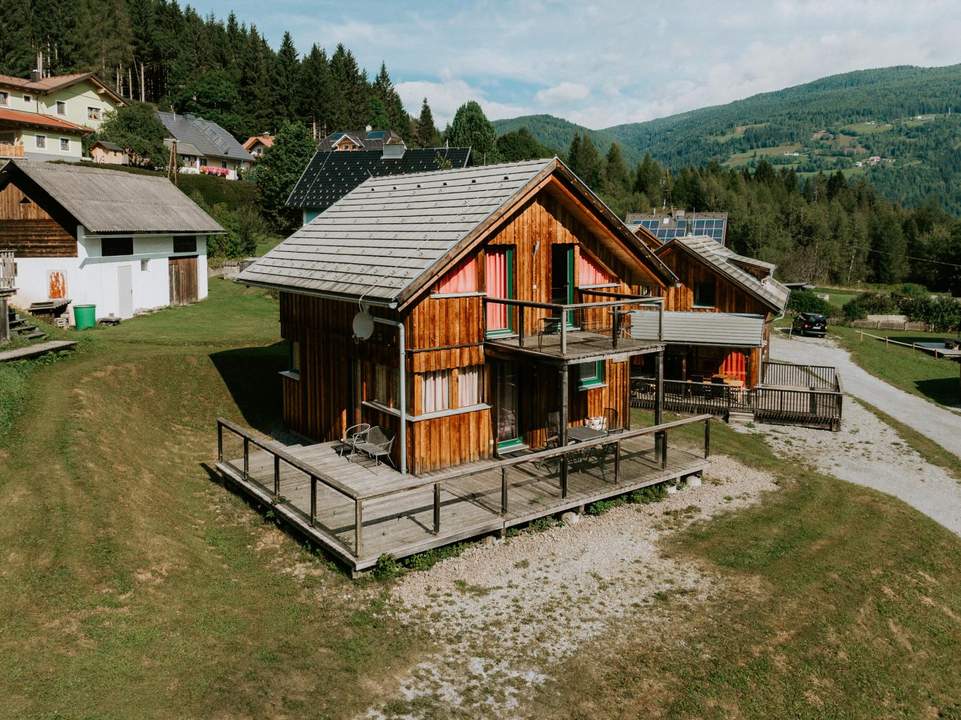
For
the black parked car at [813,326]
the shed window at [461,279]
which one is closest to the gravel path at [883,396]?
the black parked car at [813,326]

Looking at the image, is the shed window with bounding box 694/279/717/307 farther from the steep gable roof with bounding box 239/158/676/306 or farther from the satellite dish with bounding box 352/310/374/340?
the satellite dish with bounding box 352/310/374/340

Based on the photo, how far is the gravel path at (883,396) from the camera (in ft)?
98.7

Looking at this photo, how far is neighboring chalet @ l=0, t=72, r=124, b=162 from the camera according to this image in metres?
62.8

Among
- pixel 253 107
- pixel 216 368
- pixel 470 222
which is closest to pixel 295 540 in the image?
pixel 470 222

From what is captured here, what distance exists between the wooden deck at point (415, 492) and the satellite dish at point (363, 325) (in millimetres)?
3002

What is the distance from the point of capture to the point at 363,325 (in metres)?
17.0

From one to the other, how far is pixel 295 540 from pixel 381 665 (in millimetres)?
4551

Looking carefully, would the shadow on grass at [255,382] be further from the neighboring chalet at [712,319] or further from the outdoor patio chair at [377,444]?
the neighboring chalet at [712,319]

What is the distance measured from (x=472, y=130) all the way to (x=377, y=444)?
5120 inches

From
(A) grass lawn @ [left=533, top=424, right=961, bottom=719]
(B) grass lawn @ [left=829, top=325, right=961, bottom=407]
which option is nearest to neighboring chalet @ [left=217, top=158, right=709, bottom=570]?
(A) grass lawn @ [left=533, top=424, right=961, bottom=719]

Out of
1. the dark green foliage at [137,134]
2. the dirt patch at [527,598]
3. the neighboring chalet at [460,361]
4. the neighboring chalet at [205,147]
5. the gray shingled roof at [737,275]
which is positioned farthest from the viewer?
the neighboring chalet at [205,147]

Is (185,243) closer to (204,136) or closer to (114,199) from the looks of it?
(114,199)

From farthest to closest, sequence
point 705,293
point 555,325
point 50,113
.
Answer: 1. point 50,113
2. point 705,293
3. point 555,325

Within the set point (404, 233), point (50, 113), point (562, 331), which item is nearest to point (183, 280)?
point (404, 233)
